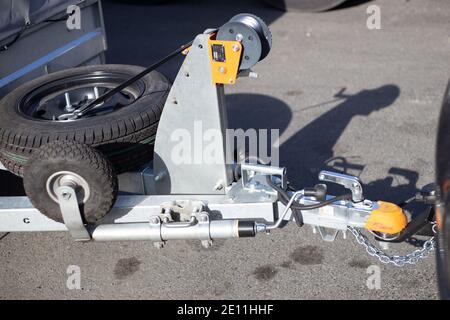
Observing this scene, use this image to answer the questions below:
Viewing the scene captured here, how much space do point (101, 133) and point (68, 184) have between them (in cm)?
35

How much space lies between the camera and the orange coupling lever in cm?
279

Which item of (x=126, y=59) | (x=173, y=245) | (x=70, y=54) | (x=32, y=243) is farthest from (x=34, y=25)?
(x=126, y=59)

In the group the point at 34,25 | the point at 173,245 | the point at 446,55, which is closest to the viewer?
the point at 173,245

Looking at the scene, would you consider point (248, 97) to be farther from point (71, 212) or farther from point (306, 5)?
point (71, 212)

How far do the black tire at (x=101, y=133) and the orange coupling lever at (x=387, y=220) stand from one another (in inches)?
46.5

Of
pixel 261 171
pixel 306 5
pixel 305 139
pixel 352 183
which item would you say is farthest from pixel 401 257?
pixel 306 5

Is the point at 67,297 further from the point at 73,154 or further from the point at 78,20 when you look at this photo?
the point at 78,20

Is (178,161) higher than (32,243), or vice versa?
(178,161)

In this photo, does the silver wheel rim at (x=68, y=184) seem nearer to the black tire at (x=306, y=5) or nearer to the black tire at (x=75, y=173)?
the black tire at (x=75, y=173)

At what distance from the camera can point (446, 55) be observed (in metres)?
5.92

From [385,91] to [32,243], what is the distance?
302cm

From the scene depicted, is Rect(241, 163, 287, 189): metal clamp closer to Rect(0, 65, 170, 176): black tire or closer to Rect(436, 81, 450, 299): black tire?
Rect(0, 65, 170, 176): black tire

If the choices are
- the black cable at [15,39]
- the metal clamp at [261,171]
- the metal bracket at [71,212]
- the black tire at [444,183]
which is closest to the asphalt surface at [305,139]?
the metal bracket at [71,212]

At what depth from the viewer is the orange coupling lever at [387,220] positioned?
9.16 feet
